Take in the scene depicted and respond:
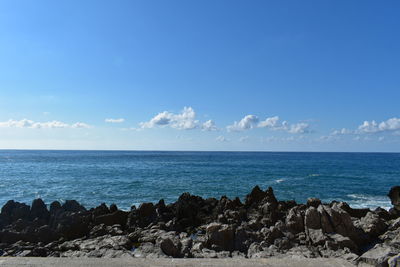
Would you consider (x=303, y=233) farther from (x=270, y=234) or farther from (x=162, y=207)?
(x=162, y=207)

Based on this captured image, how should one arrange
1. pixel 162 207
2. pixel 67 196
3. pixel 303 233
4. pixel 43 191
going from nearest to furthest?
pixel 303 233
pixel 162 207
pixel 67 196
pixel 43 191

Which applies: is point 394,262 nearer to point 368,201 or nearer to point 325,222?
point 325,222

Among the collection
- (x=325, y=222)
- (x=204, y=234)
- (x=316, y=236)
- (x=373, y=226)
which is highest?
(x=325, y=222)

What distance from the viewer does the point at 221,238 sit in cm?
1009

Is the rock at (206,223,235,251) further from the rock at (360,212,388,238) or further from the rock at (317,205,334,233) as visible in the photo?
the rock at (360,212,388,238)

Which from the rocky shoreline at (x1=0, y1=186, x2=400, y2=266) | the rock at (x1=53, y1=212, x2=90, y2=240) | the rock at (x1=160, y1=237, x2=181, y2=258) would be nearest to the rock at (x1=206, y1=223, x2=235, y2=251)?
the rocky shoreline at (x1=0, y1=186, x2=400, y2=266)

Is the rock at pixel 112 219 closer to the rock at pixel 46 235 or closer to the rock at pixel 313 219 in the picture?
the rock at pixel 46 235

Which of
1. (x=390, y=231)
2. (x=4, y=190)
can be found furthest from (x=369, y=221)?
(x=4, y=190)

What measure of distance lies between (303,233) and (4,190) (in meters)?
31.7

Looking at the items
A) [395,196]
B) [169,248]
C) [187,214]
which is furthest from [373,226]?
[395,196]

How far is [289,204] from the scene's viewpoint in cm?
1758

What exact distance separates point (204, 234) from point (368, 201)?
20288 mm

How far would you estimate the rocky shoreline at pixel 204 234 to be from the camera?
878 centimetres

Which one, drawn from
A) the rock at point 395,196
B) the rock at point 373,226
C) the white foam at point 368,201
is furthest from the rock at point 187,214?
the white foam at point 368,201
